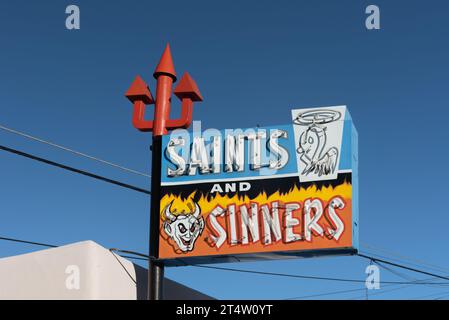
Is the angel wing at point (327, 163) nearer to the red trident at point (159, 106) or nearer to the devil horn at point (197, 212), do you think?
the devil horn at point (197, 212)

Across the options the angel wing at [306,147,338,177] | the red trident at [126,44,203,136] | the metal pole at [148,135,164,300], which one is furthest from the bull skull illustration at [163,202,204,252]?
the angel wing at [306,147,338,177]

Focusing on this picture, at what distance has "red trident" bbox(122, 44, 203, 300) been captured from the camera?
68.1 ft

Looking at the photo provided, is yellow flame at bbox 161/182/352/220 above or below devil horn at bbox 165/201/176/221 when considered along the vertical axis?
above

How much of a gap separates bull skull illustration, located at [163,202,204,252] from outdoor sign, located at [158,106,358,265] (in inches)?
0.9

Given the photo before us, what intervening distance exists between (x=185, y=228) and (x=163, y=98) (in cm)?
351

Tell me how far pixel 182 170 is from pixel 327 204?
3.62 m

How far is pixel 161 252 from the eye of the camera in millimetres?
20141

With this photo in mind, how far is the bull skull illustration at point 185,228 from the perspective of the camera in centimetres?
2000

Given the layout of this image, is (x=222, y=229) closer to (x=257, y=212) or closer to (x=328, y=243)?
(x=257, y=212)

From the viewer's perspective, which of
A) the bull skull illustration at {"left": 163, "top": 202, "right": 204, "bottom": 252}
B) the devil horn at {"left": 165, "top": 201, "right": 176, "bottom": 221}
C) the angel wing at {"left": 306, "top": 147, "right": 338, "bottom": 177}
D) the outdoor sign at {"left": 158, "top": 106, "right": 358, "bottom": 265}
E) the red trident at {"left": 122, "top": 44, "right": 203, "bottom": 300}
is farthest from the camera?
the red trident at {"left": 122, "top": 44, "right": 203, "bottom": 300}

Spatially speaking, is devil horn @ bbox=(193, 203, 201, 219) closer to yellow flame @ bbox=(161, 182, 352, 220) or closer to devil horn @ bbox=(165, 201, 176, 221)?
yellow flame @ bbox=(161, 182, 352, 220)
